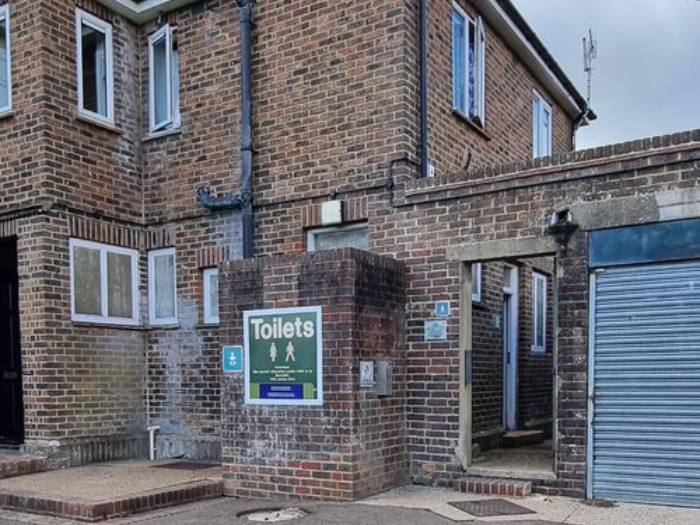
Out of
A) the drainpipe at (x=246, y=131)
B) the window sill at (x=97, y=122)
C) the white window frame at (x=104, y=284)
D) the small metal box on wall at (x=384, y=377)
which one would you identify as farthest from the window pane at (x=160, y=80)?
the small metal box on wall at (x=384, y=377)

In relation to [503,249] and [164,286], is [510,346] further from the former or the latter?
[164,286]

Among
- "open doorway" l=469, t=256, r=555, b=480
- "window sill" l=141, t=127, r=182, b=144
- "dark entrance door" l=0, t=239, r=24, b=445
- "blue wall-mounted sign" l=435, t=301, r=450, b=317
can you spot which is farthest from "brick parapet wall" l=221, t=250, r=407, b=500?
"dark entrance door" l=0, t=239, r=24, b=445

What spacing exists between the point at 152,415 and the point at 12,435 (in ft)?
6.00

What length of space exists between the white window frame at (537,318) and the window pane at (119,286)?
620 cm

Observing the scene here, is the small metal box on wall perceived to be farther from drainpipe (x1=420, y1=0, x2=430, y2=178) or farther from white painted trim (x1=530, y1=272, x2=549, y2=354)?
white painted trim (x1=530, y1=272, x2=549, y2=354)

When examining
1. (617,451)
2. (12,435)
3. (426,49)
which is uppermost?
(426,49)

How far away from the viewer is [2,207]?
9273 millimetres

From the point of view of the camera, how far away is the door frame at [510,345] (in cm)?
1048

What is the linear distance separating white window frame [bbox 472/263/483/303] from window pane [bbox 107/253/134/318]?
4.73 m

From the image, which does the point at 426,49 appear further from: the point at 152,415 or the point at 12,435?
the point at 12,435

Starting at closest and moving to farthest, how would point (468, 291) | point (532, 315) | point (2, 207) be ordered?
point (468, 291), point (2, 207), point (532, 315)

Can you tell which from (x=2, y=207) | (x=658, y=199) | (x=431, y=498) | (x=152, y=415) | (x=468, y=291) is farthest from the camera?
(x=152, y=415)

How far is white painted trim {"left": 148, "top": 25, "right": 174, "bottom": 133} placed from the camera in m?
10.0

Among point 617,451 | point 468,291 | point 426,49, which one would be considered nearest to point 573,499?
point 617,451
